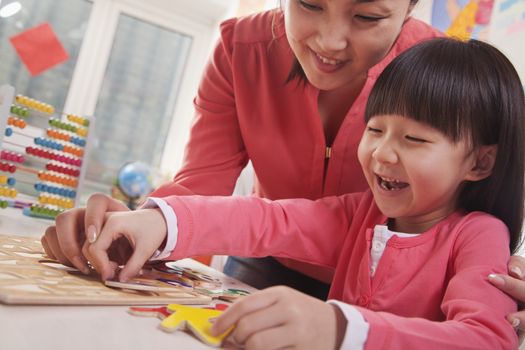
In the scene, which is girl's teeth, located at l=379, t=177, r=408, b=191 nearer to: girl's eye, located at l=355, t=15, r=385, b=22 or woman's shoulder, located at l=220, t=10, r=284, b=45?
girl's eye, located at l=355, t=15, r=385, b=22

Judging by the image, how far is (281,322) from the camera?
0.46 m

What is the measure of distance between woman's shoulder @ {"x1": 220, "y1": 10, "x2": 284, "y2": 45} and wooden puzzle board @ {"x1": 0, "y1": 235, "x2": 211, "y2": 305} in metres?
0.62

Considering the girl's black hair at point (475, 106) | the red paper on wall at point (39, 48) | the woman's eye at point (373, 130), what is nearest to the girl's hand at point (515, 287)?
the girl's black hair at point (475, 106)

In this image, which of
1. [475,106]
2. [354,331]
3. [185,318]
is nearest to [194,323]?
[185,318]

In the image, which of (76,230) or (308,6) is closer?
(76,230)

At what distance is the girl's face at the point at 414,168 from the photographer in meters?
0.72

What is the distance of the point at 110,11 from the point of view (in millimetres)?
3311

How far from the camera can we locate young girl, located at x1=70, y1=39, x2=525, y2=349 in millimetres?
667

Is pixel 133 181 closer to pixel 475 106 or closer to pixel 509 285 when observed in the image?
pixel 475 106

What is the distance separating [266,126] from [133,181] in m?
1.88

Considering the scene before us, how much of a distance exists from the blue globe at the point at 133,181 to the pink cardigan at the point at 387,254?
2041 millimetres

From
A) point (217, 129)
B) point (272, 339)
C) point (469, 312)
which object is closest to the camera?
point (272, 339)

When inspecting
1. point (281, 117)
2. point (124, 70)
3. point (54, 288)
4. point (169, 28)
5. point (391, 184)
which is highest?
point (169, 28)

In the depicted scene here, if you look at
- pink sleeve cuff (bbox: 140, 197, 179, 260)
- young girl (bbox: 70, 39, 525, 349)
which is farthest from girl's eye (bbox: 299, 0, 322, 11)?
pink sleeve cuff (bbox: 140, 197, 179, 260)
